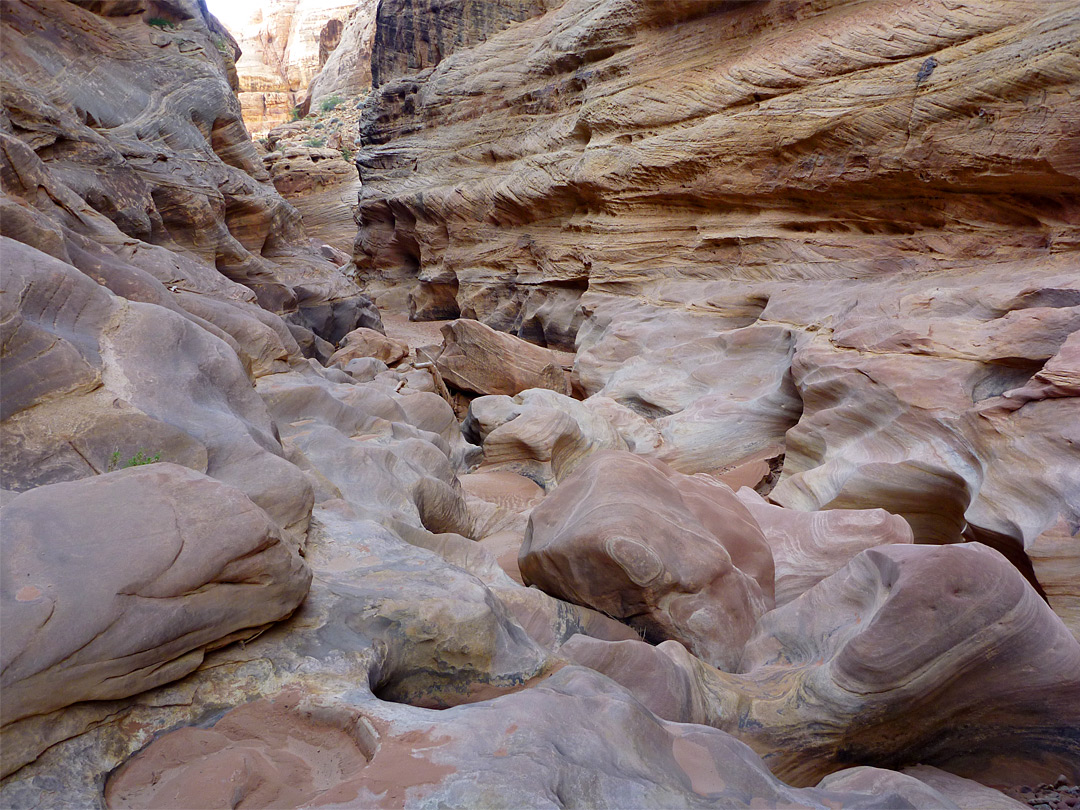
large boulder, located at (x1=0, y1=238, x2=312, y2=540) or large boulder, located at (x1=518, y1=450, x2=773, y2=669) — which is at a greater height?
large boulder, located at (x1=0, y1=238, x2=312, y2=540)

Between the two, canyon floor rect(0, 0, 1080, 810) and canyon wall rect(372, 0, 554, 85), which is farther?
canyon wall rect(372, 0, 554, 85)

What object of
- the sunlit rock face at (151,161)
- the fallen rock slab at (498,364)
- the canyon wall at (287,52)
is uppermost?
the canyon wall at (287,52)

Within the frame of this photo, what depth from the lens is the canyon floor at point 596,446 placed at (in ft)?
6.48

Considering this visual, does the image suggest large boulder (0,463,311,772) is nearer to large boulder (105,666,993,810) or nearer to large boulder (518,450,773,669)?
large boulder (105,666,993,810)

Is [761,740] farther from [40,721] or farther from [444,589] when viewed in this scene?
[40,721]

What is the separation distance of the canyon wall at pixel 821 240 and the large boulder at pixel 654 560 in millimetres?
1778

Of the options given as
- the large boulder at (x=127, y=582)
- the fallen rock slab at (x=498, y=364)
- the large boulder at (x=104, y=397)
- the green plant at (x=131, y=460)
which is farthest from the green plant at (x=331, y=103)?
the large boulder at (x=127, y=582)

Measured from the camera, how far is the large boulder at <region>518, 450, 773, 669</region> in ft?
11.7

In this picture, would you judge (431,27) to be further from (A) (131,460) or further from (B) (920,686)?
(B) (920,686)

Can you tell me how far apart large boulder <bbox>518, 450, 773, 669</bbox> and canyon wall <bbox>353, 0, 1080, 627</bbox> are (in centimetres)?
178

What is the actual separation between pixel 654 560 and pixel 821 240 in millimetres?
7304

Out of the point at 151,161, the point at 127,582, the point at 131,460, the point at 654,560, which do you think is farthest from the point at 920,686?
the point at 151,161

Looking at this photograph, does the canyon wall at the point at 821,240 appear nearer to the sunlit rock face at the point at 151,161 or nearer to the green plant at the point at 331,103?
the sunlit rock face at the point at 151,161

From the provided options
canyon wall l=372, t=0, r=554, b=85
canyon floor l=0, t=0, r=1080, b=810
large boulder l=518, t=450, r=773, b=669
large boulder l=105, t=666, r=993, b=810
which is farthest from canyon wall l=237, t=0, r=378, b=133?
large boulder l=105, t=666, r=993, b=810
